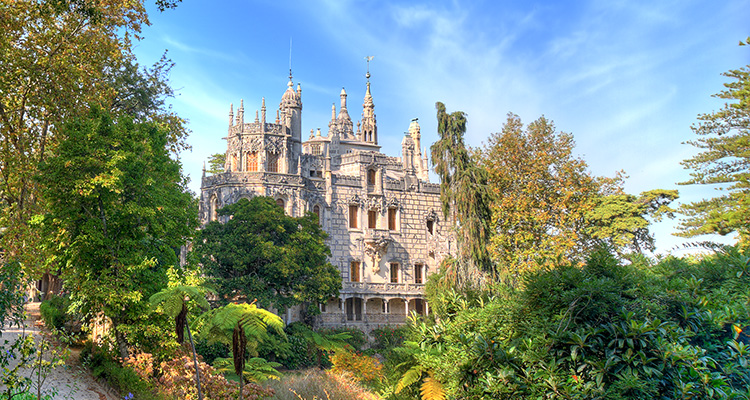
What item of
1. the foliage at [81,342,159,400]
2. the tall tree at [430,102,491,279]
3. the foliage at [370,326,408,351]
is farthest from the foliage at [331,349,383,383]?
the foliage at [81,342,159,400]

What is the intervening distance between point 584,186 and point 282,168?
62.8 feet

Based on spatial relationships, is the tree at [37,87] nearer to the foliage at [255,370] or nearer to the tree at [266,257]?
the foliage at [255,370]

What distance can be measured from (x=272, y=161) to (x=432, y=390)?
30471 mm

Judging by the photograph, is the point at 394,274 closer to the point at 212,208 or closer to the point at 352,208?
the point at 352,208

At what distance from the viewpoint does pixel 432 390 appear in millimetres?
11773

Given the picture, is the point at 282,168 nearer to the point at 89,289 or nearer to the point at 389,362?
the point at 89,289

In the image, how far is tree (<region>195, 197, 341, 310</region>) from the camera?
104 feet

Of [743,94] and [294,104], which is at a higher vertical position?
[294,104]

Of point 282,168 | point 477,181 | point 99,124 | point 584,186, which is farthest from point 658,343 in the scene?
point 282,168

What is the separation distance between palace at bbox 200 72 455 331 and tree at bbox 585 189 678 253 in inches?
530

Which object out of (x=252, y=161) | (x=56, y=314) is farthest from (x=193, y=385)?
(x=252, y=161)

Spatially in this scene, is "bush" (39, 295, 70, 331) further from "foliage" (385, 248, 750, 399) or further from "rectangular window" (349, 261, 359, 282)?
"rectangular window" (349, 261, 359, 282)

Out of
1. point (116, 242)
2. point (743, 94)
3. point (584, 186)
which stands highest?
point (743, 94)

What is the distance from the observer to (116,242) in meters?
17.4
